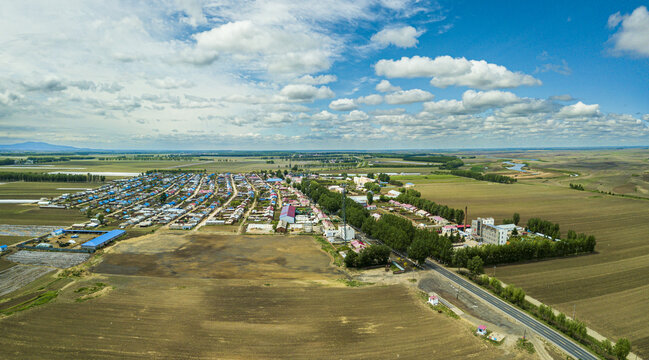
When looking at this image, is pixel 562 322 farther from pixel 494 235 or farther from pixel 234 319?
pixel 234 319

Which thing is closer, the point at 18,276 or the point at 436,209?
the point at 18,276

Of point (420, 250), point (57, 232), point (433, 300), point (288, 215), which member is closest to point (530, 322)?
point (433, 300)

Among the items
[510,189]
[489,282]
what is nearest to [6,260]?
[489,282]

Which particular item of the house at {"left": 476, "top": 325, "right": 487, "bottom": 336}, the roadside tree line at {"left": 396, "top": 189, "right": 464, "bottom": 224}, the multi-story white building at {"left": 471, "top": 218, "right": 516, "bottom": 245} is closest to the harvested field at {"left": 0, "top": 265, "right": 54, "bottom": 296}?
the house at {"left": 476, "top": 325, "right": 487, "bottom": 336}

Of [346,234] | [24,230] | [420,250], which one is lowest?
[346,234]

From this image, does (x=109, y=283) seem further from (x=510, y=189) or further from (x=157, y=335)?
(x=510, y=189)

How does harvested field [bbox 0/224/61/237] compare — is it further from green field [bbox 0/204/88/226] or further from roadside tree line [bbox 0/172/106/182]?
roadside tree line [bbox 0/172/106/182]
